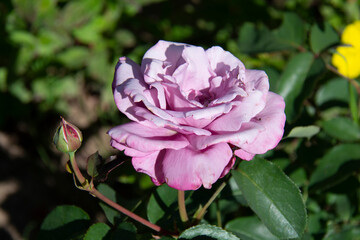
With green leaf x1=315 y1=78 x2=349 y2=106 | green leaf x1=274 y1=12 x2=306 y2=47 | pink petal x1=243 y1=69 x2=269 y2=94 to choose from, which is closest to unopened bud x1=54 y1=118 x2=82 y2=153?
pink petal x1=243 y1=69 x2=269 y2=94

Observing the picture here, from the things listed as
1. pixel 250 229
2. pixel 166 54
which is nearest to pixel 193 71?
pixel 166 54

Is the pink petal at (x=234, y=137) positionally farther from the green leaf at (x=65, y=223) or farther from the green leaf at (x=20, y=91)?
the green leaf at (x=20, y=91)

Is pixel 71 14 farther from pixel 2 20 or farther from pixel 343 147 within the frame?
pixel 343 147

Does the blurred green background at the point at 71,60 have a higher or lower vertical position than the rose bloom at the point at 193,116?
lower

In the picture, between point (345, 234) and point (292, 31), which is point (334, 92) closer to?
point (292, 31)

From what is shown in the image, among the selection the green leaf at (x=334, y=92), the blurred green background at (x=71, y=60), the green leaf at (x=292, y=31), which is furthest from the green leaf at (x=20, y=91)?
the green leaf at (x=334, y=92)

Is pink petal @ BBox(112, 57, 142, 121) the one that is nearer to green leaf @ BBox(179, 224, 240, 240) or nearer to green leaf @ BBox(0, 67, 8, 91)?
green leaf @ BBox(179, 224, 240, 240)
